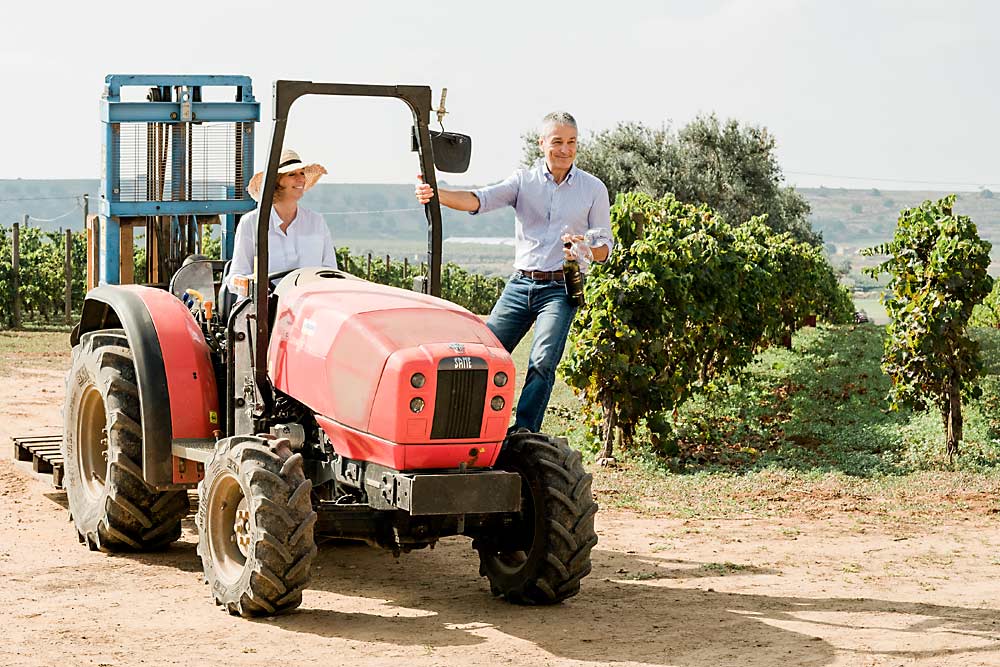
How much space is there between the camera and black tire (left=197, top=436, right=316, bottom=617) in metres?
5.50

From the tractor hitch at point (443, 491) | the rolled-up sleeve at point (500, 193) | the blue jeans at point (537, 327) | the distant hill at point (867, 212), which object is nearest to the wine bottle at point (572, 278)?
the blue jeans at point (537, 327)

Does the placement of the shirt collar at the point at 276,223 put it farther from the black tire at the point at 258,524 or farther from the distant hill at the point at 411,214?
the distant hill at the point at 411,214

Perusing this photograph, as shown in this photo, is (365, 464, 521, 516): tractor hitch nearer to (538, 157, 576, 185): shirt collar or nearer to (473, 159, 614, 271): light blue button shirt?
(473, 159, 614, 271): light blue button shirt

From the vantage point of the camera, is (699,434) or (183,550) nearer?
(183,550)

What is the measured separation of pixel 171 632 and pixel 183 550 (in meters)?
1.70

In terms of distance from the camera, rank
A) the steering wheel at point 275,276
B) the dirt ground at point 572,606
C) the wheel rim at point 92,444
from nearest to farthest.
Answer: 1. the dirt ground at point 572,606
2. the steering wheel at point 275,276
3. the wheel rim at point 92,444

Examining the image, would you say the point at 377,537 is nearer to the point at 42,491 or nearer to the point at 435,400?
the point at 435,400

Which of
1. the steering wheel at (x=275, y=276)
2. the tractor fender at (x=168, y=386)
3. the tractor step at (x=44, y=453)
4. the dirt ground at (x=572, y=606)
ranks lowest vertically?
the dirt ground at (x=572, y=606)

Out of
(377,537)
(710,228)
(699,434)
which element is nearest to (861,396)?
(710,228)

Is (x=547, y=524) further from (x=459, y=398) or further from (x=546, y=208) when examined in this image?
(x=546, y=208)

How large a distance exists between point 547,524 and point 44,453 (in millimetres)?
3856

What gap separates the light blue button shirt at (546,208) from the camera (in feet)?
22.9

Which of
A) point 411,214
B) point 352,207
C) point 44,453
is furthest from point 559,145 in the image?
point 411,214

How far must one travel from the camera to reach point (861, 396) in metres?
15.4
